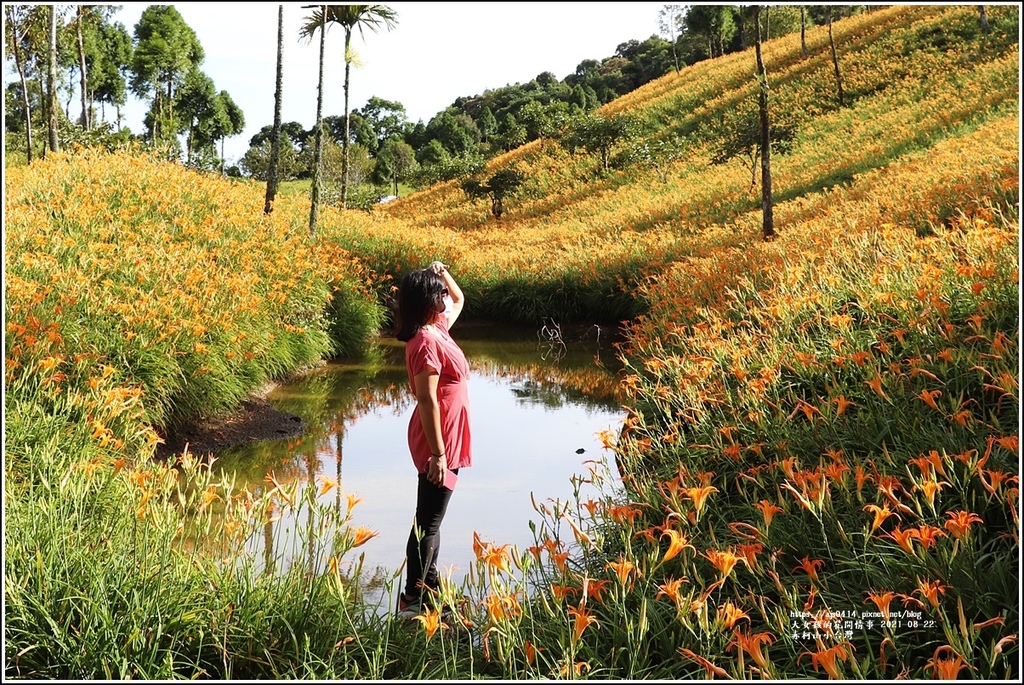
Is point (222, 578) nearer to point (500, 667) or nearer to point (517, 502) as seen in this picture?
point (500, 667)

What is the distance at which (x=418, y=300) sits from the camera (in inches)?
139

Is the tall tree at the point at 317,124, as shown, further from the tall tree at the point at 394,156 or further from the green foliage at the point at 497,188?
the tall tree at the point at 394,156

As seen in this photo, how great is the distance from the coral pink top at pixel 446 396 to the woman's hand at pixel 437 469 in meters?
0.07

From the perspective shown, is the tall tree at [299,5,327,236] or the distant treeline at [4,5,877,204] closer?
the tall tree at [299,5,327,236]

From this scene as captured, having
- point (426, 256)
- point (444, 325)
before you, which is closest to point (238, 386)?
point (444, 325)

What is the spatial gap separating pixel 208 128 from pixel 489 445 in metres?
50.0

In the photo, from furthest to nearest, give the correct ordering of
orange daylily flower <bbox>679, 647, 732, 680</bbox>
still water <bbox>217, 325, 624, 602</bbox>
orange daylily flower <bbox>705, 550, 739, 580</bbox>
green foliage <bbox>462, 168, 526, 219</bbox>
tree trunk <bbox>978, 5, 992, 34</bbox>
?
tree trunk <bbox>978, 5, 992, 34</bbox>, green foliage <bbox>462, 168, 526, 219</bbox>, still water <bbox>217, 325, 624, 602</bbox>, orange daylily flower <bbox>705, 550, 739, 580</bbox>, orange daylily flower <bbox>679, 647, 732, 680</bbox>

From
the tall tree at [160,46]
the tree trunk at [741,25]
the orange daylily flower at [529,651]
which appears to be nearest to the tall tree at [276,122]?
the orange daylily flower at [529,651]

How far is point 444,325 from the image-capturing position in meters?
3.84

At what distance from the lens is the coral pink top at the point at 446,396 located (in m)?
3.51

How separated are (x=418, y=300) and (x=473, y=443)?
3.38 meters

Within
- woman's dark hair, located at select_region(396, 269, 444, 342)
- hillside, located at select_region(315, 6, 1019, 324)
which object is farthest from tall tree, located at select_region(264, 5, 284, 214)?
woman's dark hair, located at select_region(396, 269, 444, 342)

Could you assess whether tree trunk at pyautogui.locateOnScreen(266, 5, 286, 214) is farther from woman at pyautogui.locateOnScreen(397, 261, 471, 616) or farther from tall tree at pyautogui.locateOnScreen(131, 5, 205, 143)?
tall tree at pyautogui.locateOnScreen(131, 5, 205, 143)

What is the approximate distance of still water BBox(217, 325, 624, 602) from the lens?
451 cm
